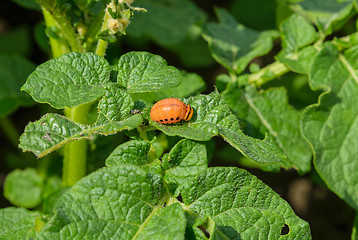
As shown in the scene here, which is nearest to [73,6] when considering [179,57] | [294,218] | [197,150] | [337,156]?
[197,150]

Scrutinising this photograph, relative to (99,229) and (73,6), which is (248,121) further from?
(99,229)

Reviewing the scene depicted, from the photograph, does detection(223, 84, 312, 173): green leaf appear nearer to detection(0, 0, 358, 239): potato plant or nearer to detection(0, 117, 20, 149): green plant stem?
detection(0, 0, 358, 239): potato plant

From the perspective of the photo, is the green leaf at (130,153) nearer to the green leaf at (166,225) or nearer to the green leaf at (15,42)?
the green leaf at (166,225)

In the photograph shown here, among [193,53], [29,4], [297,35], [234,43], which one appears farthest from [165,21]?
[297,35]

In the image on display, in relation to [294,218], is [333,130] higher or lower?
lower

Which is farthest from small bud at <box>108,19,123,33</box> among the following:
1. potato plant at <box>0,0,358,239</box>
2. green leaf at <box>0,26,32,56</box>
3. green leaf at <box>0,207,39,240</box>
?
green leaf at <box>0,26,32,56</box>
